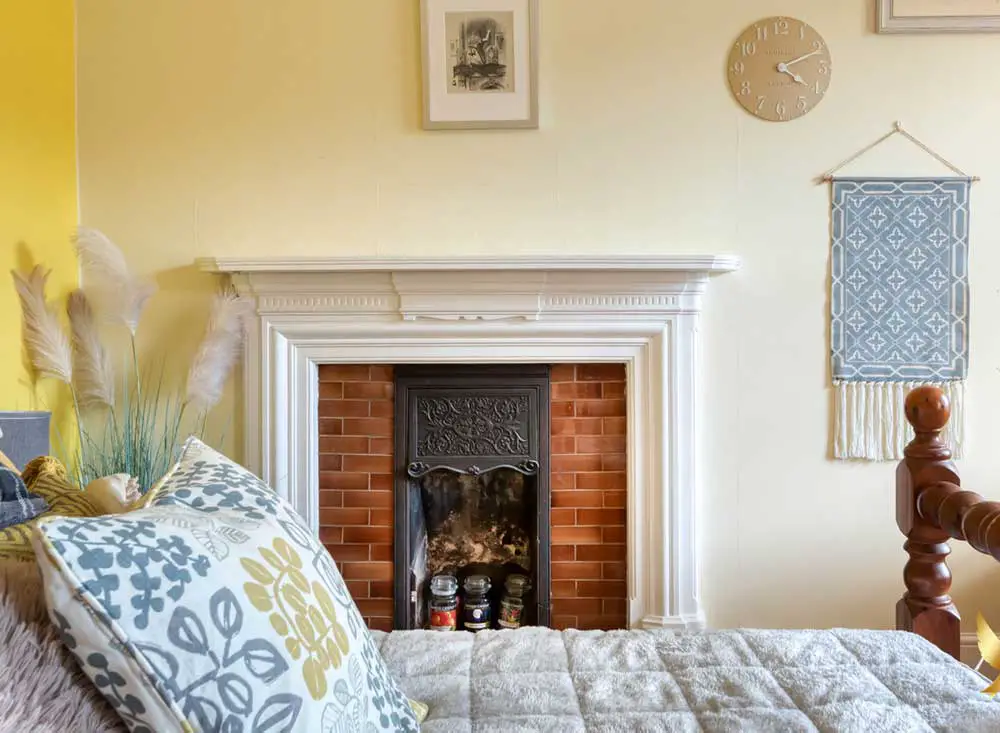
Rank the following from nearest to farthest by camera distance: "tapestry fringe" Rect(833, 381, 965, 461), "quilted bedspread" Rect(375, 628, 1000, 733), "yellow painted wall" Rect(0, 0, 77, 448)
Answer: "quilted bedspread" Rect(375, 628, 1000, 733)
"yellow painted wall" Rect(0, 0, 77, 448)
"tapestry fringe" Rect(833, 381, 965, 461)

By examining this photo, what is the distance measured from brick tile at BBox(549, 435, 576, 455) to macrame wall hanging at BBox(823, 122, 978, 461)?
0.85 m

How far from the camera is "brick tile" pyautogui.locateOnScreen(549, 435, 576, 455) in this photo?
234cm

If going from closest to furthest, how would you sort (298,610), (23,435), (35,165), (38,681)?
(38,681) < (298,610) < (23,435) < (35,165)

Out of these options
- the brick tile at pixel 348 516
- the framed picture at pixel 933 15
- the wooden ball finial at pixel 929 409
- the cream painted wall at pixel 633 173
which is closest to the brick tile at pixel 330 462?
the brick tile at pixel 348 516

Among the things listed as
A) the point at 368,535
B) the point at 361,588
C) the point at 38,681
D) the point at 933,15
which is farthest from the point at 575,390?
the point at 38,681

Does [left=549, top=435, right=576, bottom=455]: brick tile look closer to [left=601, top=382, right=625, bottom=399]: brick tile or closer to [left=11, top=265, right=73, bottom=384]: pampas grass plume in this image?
[left=601, top=382, right=625, bottom=399]: brick tile

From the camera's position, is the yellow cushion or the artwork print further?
the artwork print

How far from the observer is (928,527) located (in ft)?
4.29

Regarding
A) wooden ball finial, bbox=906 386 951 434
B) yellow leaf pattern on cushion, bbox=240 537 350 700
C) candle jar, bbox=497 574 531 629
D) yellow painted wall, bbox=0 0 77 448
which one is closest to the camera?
yellow leaf pattern on cushion, bbox=240 537 350 700

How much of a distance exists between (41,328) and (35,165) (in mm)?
486

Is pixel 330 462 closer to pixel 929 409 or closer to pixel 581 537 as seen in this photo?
pixel 581 537

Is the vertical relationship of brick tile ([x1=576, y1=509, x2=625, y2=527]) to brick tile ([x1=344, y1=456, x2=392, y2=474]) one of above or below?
below

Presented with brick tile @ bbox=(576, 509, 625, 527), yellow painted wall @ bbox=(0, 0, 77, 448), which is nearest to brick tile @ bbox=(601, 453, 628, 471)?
brick tile @ bbox=(576, 509, 625, 527)

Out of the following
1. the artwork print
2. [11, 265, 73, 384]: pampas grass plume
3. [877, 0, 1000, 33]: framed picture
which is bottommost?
[11, 265, 73, 384]: pampas grass plume
